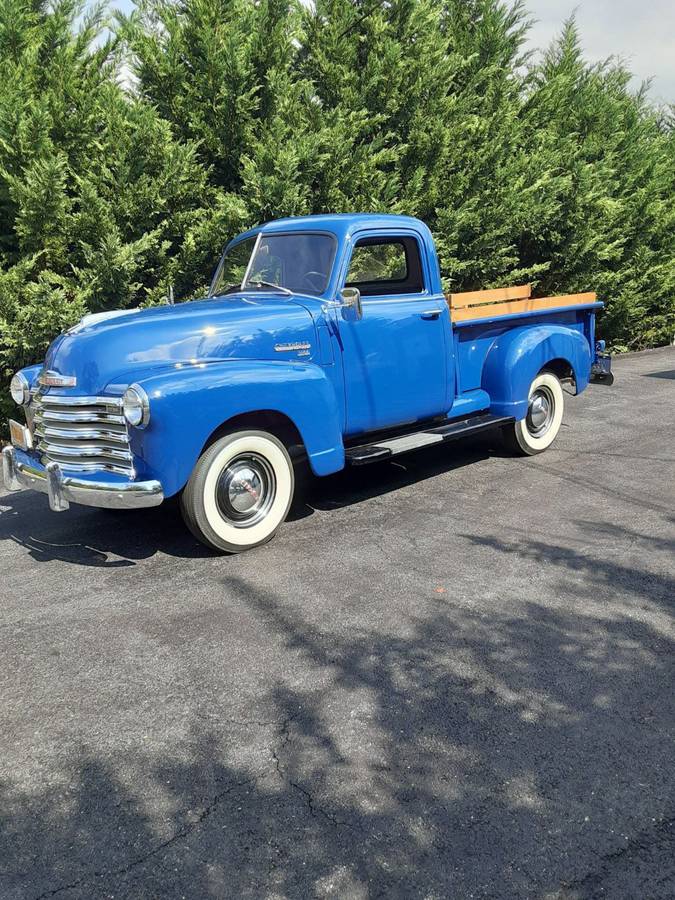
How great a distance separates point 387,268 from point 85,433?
2.82 meters

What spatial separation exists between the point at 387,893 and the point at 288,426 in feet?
11.1

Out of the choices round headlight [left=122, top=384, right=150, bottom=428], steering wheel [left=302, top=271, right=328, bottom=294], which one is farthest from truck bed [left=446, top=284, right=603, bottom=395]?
round headlight [left=122, top=384, right=150, bottom=428]

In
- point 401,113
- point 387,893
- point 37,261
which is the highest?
point 401,113

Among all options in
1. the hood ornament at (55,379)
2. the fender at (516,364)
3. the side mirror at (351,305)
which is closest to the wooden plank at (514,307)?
the fender at (516,364)

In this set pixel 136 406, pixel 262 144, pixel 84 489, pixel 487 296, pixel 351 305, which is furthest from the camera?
pixel 262 144

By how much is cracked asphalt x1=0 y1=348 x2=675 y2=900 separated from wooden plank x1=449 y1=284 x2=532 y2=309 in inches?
80.6

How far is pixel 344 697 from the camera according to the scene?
10.7 feet

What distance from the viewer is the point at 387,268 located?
6262mm

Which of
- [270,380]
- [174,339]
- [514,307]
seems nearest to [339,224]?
[270,380]

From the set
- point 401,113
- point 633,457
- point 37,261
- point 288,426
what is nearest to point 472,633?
point 288,426

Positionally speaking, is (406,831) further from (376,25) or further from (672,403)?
(376,25)

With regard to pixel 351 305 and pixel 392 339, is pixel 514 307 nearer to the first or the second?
pixel 392 339

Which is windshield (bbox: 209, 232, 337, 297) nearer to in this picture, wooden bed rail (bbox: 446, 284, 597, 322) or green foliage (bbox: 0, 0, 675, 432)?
wooden bed rail (bbox: 446, 284, 597, 322)

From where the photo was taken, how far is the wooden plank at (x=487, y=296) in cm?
677
